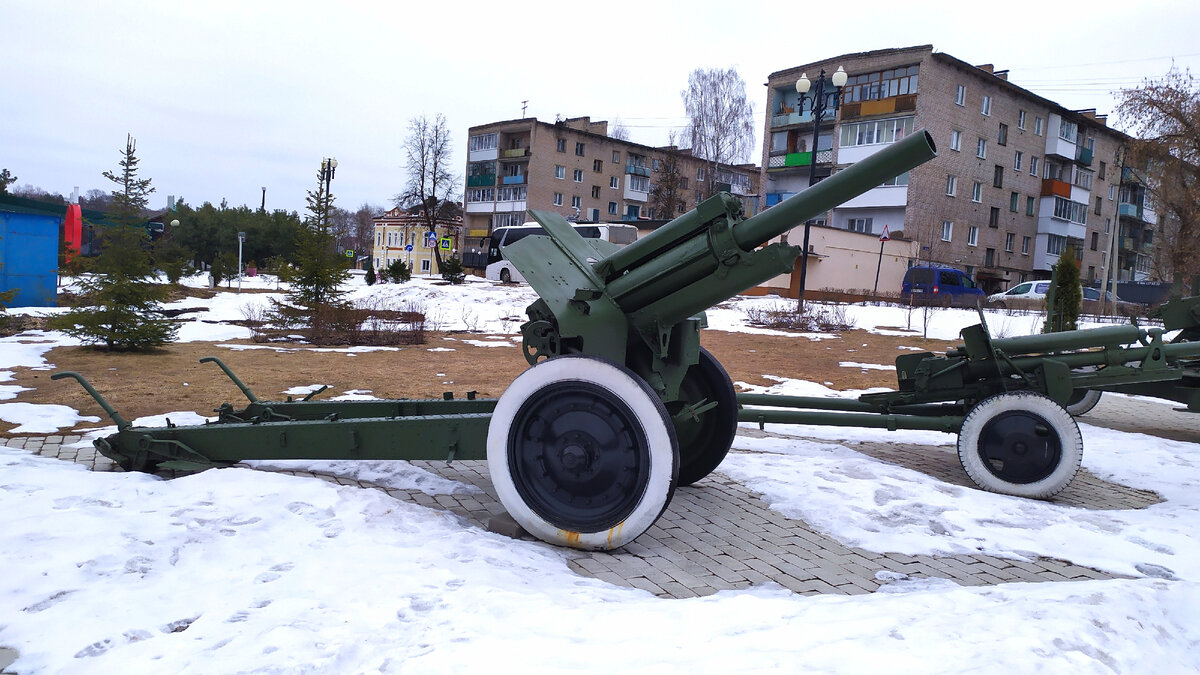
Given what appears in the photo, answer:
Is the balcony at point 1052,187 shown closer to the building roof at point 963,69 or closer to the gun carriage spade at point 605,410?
the building roof at point 963,69

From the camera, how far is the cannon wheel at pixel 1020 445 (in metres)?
5.00

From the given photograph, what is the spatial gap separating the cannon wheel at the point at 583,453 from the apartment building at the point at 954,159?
31.9m

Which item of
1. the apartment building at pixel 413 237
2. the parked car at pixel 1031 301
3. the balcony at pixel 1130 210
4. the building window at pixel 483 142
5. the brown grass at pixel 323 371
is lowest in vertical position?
the brown grass at pixel 323 371

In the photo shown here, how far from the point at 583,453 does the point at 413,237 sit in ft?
217

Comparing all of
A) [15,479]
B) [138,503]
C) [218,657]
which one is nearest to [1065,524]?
[218,657]

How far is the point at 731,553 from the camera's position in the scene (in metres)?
3.86

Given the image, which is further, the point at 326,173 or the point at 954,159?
the point at 954,159

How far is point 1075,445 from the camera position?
496 cm

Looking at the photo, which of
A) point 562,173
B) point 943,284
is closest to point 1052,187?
point 943,284

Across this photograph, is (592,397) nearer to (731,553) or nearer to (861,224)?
(731,553)

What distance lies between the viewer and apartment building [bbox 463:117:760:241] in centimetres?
6041

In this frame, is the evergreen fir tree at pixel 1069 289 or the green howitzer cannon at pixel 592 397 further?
the evergreen fir tree at pixel 1069 289

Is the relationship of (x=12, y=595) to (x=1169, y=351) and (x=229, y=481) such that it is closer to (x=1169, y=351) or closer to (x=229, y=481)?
(x=229, y=481)

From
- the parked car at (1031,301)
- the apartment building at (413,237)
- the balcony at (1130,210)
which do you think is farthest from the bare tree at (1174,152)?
the apartment building at (413,237)
